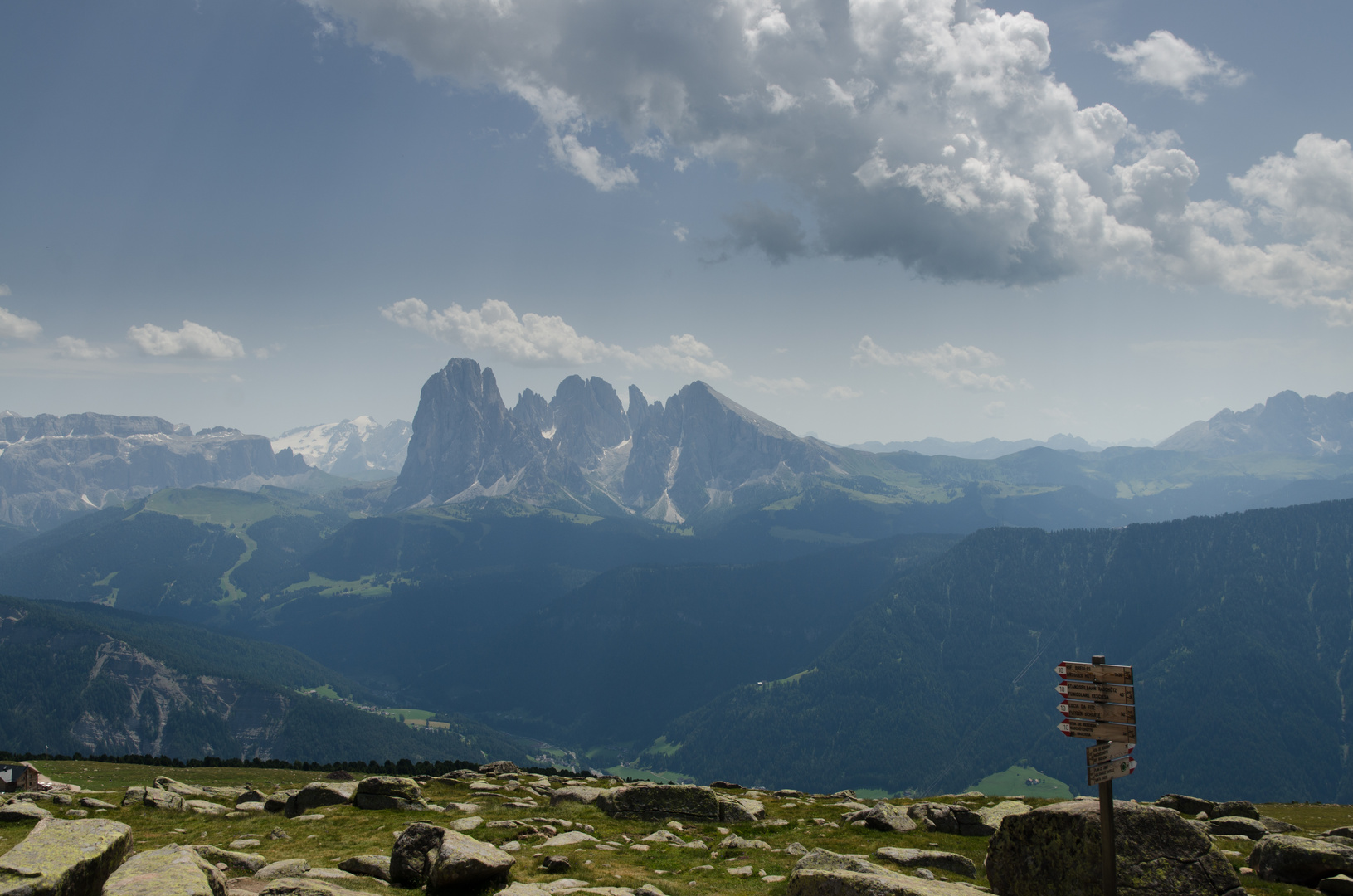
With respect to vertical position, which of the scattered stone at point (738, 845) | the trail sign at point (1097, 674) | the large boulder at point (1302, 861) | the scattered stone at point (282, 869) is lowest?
the scattered stone at point (738, 845)

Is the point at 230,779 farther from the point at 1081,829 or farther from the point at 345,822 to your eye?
the point at 1081,829

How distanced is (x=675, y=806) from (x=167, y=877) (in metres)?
30.8

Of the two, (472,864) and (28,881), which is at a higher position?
(28,881)

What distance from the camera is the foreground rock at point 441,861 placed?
23.9 meters

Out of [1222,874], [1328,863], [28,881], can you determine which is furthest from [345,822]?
[1328,863]

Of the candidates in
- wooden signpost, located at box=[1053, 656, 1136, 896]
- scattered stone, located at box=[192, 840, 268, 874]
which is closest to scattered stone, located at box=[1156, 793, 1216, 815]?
wooden signpost, located at box=[1053, 656, 1136, 896]

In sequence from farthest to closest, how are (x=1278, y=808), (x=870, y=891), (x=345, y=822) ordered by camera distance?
(x=1278, y=808), (x=345, y=822), (x=870, y=891)

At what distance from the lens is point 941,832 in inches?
1575

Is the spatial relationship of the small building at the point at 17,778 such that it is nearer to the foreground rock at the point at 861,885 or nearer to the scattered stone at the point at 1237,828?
the foreground rock at the point at 861,885

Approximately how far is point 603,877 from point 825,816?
25752 millimetres

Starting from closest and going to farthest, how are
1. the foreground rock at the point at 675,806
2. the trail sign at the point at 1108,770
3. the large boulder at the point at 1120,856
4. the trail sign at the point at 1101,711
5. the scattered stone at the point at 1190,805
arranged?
the trail sign at the point at 1108,770 → the trail sign at the point at 1101,711 → the large boulder at the point at 1120,856 → the foreground rock at the point at 675,806 → the scattered stone at the point at 1190,805

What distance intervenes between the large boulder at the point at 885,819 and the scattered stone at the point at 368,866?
90.2ft

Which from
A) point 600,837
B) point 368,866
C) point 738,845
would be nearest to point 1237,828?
point 738,845

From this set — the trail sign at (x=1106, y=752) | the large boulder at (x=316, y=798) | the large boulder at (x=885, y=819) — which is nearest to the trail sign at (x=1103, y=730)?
the trail sign at (x=1106, y=752)
